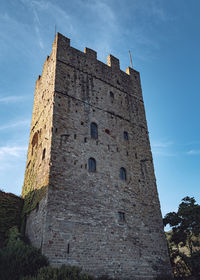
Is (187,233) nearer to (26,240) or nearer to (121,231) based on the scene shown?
(121,231)

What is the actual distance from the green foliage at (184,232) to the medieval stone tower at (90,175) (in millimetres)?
2079

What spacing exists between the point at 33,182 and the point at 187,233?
10.8 meters

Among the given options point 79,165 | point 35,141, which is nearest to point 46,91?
point 35,141

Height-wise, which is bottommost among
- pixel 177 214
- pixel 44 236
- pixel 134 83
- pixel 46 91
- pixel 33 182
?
pixel 44 236

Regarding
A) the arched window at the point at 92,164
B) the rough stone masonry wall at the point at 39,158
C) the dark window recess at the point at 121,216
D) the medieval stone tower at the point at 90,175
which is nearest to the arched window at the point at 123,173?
the medieval stone tower at the point at 90,175

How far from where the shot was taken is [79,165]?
533 inches

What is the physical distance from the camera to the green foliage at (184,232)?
52.1 feet

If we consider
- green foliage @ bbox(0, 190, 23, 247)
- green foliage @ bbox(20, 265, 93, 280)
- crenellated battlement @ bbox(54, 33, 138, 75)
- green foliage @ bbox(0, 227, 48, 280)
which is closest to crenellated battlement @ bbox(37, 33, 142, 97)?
crenellated battlement @ bbox(54, 33, 138, 75)

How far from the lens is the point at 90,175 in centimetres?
1370

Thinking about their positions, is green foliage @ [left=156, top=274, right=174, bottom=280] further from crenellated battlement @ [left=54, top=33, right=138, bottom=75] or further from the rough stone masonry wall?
crenellated battlement @ [left=54, top=33, right=138, bottom=75]

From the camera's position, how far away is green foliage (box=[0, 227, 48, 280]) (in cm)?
894

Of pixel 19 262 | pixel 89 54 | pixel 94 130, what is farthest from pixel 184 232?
pixel 89 54

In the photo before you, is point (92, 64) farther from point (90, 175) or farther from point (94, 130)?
point (90, 175)

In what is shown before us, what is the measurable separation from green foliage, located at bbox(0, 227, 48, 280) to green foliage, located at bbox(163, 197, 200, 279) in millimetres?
9915
